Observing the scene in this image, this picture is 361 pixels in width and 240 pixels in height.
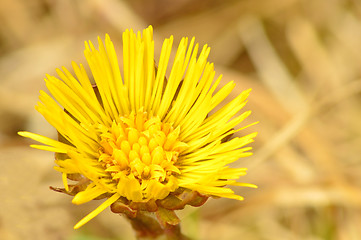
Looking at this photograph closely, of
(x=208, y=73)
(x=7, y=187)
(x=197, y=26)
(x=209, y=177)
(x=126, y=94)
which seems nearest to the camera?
(x=209, y=177)

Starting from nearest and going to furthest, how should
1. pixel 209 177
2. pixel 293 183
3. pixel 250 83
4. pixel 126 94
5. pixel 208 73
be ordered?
pixel 209 177
pixel 208 73
pixel 126 94
pixel 293 183
pixel 250 83

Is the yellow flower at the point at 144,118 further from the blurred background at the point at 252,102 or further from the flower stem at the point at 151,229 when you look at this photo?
the blurred background at the point at 252,102

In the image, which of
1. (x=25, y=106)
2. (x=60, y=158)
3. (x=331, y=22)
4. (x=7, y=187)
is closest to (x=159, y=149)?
(x=60, y=158)

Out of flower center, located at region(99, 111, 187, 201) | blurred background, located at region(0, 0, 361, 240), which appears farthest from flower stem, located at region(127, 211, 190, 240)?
blurred background, located at region(0, 0, 361, 240)

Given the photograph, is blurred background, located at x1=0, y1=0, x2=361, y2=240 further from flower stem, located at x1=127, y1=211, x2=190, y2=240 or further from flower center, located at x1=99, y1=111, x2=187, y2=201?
flower center, located at x1=99, y1=111, x2=187, y2=201

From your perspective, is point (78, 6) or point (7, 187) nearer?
point (7, 187)

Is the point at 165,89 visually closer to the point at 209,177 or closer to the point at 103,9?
the point at 209,177

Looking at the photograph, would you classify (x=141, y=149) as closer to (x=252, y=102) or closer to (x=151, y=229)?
(x=151, y=229)
